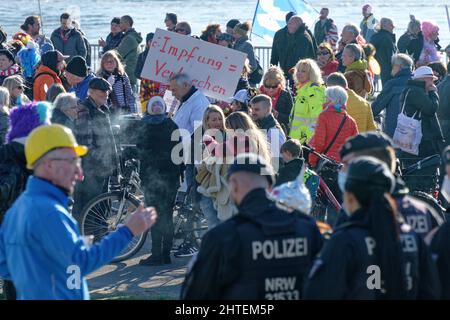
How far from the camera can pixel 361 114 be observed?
11.7 m

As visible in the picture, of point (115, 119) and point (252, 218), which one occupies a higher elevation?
point (115, 119)

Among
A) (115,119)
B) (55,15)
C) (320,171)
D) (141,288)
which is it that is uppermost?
(55,15)

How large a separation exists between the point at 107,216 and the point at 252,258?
610 cm

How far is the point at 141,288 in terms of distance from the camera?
32.5 feet

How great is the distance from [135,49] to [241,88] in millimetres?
5581

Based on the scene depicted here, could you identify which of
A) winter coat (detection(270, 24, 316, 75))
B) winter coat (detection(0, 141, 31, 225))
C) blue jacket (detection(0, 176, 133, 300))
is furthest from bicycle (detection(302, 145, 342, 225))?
winter coat (detection(270, 24, 316, 75))

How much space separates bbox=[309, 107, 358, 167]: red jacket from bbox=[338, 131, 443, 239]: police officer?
16.7 ft

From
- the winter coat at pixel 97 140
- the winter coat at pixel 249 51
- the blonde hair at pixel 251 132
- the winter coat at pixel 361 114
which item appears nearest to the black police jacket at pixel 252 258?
the blonde hair at pixel 251 132

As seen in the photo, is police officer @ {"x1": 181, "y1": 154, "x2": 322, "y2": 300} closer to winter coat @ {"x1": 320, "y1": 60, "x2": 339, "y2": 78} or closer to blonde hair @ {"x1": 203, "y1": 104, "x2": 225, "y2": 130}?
blonde hair @ {"x1": 203, "y1": 104, "x2": 225, "y2": 130}

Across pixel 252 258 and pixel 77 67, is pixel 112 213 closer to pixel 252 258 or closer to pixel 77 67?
pixel 77 67

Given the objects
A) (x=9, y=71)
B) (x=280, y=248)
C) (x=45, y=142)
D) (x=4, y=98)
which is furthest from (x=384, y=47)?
(x=280, y=248)
